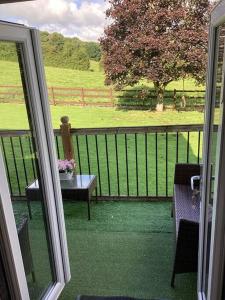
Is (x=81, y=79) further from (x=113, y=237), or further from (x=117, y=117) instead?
(x=113, y=237)

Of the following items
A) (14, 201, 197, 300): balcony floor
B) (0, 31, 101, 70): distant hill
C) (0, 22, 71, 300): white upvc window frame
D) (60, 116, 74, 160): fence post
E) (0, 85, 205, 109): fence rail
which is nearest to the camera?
(0, 22, 71, 300): white upvc window frame

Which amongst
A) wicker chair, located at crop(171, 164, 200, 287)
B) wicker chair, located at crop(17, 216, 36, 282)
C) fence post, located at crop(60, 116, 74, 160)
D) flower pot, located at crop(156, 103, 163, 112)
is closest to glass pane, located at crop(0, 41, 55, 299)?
wicker chair, located at crop(17, 216, 36, 282)

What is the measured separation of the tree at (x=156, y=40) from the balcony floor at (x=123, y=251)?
296 cm

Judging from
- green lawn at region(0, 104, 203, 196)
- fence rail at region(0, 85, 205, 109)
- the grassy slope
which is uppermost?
the grassy slope

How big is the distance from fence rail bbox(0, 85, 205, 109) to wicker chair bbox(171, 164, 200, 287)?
11.1ft

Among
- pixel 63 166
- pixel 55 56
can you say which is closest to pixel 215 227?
pixel 63 166

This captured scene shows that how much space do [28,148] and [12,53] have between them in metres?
0.62

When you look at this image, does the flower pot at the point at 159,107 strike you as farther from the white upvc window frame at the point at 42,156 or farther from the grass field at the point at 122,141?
the white upvc window frame at the point at 42,156

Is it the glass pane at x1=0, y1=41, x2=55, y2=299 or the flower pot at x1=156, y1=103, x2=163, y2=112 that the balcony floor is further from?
the flower pot at x1=156, y1=103, x2=163, y2=112

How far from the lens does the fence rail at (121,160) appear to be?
200cm

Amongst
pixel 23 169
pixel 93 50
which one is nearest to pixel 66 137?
pixel 23 169

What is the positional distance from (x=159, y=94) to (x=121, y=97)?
87cm

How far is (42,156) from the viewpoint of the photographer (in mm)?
1841

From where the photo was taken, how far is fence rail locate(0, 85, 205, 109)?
5.97 m
